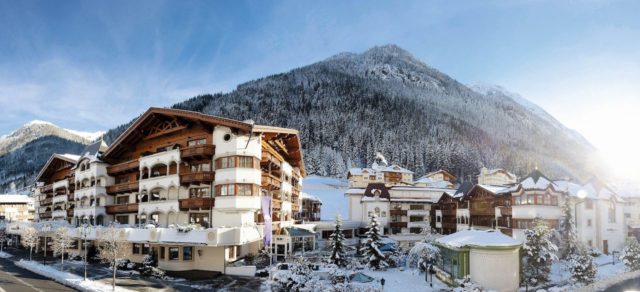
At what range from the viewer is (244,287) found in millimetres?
36219

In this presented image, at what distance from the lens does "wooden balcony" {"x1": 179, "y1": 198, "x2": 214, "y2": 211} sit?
45812 millimetres

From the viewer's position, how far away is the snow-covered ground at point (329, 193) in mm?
111300

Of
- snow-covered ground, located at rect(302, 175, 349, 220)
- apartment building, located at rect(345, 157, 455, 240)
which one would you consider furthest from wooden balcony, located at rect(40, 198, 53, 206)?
apartment building, located at rect(345, 157, 455, 240)

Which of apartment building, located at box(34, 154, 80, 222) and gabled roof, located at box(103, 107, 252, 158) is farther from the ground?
gabled roof, located at box(103, 107, 252, 158)

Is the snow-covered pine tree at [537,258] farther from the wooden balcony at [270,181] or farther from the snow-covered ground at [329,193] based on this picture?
the snow-covered ground at [329,193]

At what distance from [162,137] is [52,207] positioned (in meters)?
44.0

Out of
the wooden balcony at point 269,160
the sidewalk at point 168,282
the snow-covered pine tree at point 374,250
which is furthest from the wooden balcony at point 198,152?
the snow-covered pine tree at point 374,250

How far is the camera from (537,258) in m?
40.9

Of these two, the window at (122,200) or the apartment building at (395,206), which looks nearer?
the window at (122,200)

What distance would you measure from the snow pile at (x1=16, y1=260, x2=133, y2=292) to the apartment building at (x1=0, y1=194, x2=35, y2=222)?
10862 cm

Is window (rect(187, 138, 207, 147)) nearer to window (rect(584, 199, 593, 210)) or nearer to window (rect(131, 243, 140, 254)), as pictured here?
window (rect(131, 243, 140, 254))

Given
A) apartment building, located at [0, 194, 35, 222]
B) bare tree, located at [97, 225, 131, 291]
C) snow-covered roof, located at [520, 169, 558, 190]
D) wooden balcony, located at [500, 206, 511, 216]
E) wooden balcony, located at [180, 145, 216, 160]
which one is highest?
wooden balcony, located at [180, 145, 216, 160]

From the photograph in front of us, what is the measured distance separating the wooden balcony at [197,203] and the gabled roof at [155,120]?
8065mm

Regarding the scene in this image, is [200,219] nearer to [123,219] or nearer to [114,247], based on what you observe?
[114,247]
